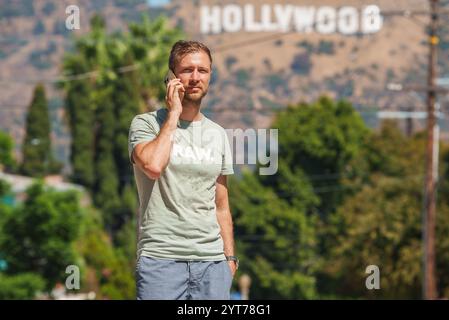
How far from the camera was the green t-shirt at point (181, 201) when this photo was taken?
6836mm

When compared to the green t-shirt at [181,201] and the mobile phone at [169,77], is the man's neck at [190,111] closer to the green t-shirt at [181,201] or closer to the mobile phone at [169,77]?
the green t-shirt at [181,201]

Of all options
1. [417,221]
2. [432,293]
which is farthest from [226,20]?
[432,293]

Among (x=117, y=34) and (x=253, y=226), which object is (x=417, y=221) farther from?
(x=117, y=34)

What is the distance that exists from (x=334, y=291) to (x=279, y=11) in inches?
3481

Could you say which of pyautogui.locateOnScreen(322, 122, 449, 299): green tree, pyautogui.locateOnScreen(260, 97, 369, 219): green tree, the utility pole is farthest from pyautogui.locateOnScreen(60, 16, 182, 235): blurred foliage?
the utility pole

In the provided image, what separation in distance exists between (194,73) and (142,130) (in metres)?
0.38

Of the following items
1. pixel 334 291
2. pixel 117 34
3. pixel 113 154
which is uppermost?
pixel 117 34

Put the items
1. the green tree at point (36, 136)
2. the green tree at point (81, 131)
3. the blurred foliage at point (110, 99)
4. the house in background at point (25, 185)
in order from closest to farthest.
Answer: the house in background at point (25, 185) → the blurred foliage at point (110, 99) → the green tree at point (81, 131) → the green tree at point (36, 136)

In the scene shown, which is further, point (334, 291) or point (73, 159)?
point (73, 159)

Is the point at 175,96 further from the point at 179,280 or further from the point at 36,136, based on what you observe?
the point at 36,136

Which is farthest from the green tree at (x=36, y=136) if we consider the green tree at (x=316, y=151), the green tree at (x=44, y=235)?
the green tree at (x=44, y=235)

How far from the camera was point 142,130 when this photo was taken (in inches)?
275

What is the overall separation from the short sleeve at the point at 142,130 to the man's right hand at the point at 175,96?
0.48 feet

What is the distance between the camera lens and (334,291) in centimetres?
7294
